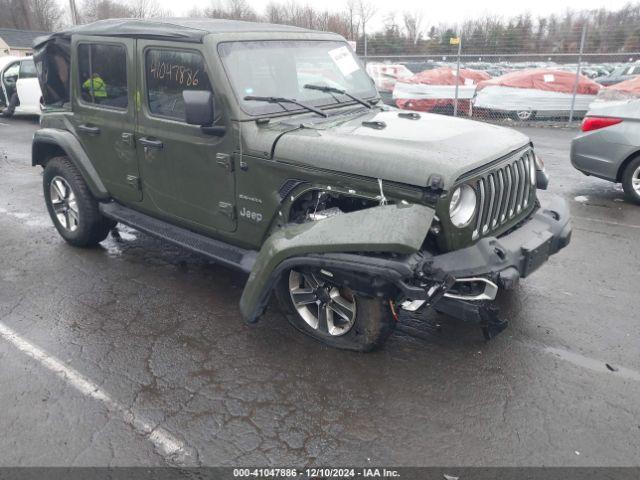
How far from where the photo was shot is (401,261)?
2967 mm

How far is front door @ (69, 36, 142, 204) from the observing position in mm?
4492

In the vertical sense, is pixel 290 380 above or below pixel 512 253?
below

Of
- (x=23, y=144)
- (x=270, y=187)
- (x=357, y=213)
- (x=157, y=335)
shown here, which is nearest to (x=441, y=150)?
(x=357, y=213)

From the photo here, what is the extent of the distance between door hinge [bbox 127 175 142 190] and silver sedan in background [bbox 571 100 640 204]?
554 centimetres

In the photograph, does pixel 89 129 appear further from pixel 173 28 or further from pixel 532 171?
pixel 532 171

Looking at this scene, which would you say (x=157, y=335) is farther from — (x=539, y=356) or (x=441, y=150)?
(x=539, y=356)

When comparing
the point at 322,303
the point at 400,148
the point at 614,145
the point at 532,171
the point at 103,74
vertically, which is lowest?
the point at 322,303

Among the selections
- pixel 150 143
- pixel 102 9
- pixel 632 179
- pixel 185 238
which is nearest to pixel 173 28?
pixel 150 143

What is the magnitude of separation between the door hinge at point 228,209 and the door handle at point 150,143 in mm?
736

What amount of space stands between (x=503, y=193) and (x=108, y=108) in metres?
3.37

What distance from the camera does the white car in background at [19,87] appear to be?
581 inches

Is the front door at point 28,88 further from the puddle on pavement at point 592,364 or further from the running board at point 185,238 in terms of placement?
the puddle on pavement at point 592,364

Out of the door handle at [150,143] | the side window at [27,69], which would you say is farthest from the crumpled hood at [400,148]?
the side window at [27,69]

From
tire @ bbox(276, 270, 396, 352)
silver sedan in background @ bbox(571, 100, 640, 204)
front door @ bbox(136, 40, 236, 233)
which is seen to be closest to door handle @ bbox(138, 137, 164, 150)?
front door @ bbox(136, 40, 236, 233)
